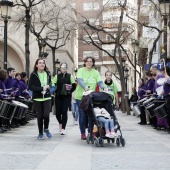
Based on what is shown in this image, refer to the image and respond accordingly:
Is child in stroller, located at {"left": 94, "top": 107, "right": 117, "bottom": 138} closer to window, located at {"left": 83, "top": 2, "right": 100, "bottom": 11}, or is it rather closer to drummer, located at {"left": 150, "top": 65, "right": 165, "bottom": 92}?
drummer, located at {"left": 150, "top": 65, "right": 165, "bottom": 92}

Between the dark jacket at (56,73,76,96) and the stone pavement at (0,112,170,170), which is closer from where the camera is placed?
the stone pavement at (0,112,170,170)

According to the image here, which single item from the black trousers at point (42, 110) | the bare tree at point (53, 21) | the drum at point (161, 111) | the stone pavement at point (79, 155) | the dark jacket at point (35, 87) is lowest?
the stone pavement at point (79, 155)

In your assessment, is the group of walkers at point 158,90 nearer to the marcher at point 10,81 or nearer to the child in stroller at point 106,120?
the child in stroller at point 106,120

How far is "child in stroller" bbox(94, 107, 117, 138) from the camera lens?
10.8 m

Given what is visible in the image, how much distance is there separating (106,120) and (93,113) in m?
0.31

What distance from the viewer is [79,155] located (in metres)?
9.22

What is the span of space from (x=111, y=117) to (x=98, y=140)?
2.69 ft

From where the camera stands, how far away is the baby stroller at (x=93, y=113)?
424 inches

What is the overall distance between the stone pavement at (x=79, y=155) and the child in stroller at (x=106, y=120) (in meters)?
0.26

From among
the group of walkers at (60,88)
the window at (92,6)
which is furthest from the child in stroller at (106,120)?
the window at (92,6)

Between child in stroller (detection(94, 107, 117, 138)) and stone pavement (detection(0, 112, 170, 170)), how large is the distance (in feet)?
0.87

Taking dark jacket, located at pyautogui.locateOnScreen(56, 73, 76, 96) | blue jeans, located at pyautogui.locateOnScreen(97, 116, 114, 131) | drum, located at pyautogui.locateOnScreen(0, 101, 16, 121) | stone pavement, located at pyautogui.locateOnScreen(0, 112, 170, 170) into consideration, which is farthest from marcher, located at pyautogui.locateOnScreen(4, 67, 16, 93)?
blue jeans, located at pyautogui.locateOnScreen(97, 116, 114, 131)

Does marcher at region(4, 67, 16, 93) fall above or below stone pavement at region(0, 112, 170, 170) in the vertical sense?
above

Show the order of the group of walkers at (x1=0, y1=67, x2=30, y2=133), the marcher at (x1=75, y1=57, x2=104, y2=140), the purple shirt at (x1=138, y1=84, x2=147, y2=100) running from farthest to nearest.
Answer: the purple shirt at (x1=138, y1=84, x2=147, y2=100) → the group of walkers at (x1=0, y1=67, x2=30, y2=133) → the marcher at (x1=75, y1=57, x2=104, y2=140)
